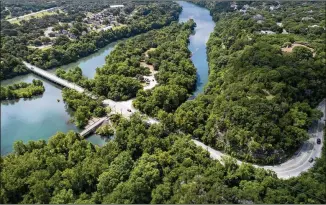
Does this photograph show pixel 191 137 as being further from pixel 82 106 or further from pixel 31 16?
pixel 31 16

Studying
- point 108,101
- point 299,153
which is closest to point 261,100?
point 299,153

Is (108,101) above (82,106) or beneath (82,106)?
beneath

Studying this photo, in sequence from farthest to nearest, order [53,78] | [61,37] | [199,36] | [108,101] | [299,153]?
[199,36] < [61,37] < [53,78] < [108,101] < [299,153]

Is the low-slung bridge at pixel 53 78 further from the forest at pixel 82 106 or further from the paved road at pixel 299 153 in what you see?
the paved road at pixel 299 153

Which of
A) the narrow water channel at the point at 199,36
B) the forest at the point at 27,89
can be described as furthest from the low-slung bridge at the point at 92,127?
→ the narrow water channel at the point at 199,36

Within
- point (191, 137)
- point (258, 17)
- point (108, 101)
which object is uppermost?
point (258, 17)

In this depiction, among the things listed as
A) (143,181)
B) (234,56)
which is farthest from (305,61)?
(143,181)
